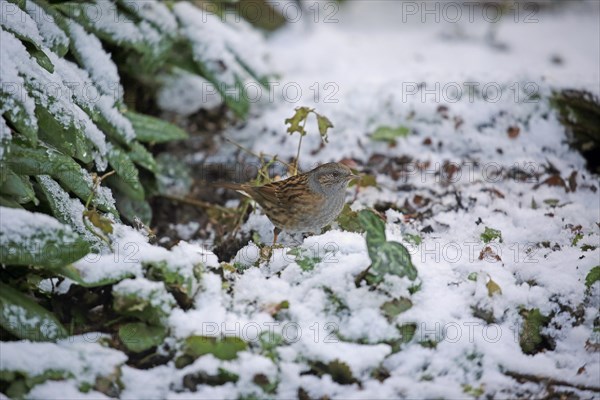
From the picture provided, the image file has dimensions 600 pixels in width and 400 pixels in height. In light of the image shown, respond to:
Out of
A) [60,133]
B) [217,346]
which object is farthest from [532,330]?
[60,133]

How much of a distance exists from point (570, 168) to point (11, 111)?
3517mm

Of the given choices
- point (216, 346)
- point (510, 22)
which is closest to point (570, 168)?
point (216, 346)

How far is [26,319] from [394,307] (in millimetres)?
1404

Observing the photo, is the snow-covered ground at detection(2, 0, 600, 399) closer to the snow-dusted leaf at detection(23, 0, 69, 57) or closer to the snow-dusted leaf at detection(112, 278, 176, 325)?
the snow-dusted leaf at detection(112, 278, 176, 325)

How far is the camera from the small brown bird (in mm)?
3553

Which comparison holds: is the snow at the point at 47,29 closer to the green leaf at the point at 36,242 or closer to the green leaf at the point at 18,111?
the green leaf at the point at 18,111

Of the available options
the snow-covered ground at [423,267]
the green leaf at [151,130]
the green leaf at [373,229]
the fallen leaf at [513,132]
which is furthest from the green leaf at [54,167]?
the fallen leaf at [513,132]

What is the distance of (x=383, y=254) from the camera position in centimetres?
250

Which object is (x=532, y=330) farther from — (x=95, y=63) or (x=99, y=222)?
(x=95, y=63)

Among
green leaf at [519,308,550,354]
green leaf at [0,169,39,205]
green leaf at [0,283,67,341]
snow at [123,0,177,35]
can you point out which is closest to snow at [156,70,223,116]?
snow at [123,0,177,35]

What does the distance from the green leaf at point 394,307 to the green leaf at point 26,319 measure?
124 centimetres

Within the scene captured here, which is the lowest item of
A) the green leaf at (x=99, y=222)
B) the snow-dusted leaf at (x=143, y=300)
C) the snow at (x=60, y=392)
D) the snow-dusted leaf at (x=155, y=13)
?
the snow at (x=60, y=392)

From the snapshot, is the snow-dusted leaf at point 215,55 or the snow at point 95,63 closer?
the snow at point 95,63

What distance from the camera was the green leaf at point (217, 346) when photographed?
2416 millimetres
